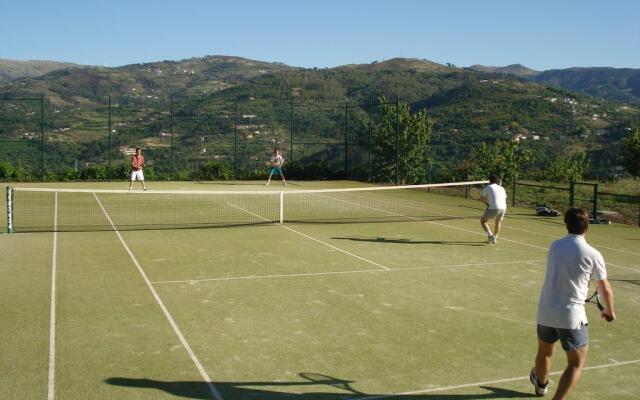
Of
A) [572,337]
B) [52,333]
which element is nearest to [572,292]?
[572,337]

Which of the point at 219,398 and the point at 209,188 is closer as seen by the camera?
the point at 219,398

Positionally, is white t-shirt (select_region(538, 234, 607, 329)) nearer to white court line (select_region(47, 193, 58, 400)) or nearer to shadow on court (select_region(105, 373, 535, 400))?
shadow on court (select_region(105, 373, 535, 400))

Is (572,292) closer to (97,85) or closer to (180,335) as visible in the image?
(180,335)

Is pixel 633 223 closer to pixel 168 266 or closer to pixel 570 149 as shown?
pixel 168 266

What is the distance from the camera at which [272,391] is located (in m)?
6.18

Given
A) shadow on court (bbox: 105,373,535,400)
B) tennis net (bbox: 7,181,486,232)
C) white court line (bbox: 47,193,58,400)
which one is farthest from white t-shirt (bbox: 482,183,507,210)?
white court line (bbox: 47,193,58,400)

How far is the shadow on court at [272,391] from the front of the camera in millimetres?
6062

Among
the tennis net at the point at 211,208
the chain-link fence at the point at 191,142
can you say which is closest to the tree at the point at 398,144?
the chain-link fence at the point at 191,142

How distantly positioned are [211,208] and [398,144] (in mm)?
11998

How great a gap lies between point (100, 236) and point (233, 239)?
3.07 meters

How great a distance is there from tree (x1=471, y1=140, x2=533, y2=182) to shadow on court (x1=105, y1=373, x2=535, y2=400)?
2077cm

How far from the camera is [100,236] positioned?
600 inches

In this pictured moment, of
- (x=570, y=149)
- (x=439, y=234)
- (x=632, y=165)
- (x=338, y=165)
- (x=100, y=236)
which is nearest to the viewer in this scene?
(x=100, y=236)

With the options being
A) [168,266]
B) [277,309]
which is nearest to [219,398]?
[277,309]
